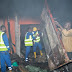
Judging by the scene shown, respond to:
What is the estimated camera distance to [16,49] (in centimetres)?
572

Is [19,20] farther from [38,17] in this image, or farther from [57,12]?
[57,12]

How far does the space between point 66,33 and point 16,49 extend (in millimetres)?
3397

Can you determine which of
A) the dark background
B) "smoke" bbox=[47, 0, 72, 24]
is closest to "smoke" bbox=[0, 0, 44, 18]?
the dark background

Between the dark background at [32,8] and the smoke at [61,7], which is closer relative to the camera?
the dark background at [32,8]

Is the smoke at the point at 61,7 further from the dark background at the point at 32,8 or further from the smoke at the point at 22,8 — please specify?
the smoke at the point at 22,8

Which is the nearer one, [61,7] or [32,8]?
[32,8]

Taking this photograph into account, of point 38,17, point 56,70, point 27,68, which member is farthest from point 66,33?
point 38,17

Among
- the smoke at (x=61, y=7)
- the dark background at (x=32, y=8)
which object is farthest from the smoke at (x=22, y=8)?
the smoke at (x=61, y=7)

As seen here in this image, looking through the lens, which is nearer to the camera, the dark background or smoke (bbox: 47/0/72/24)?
the dark background

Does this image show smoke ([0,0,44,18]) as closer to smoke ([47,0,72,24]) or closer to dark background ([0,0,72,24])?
dark background ([0,0,72,24])

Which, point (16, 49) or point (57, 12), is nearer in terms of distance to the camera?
point (16, 49)

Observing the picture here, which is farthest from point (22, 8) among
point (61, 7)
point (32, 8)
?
point (61, 7)

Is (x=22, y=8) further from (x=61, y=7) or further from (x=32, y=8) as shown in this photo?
(x=61, y=7)

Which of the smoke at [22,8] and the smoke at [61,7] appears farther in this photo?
the smoke at [61,7]
